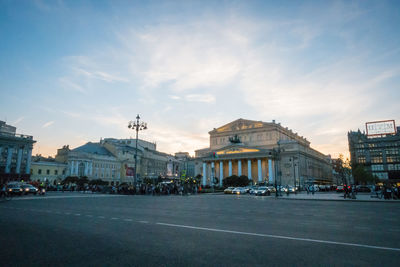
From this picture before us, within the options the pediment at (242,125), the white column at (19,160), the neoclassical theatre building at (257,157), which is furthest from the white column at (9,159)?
the pediment at (242,125)

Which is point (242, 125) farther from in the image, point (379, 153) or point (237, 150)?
point (379, 153)

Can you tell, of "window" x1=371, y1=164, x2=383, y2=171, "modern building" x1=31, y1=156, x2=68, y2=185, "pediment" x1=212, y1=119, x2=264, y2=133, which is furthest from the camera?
"window" x1=371, y1=164, x2=383, y2=171

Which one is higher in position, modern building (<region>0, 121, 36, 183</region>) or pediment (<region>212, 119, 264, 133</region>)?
pediment (<region>212, 119, 264, 133</region>)

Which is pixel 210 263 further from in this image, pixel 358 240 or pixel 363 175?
pixel 363 175

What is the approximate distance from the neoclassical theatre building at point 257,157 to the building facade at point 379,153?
2005cm

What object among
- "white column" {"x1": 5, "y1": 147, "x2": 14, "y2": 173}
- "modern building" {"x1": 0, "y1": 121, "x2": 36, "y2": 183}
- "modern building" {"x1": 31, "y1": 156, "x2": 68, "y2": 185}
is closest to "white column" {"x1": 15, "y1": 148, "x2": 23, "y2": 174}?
"modern building" {"x1": 0, "y1": 121, "x2": 36, "y2": 183}

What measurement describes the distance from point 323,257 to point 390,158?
413 feet

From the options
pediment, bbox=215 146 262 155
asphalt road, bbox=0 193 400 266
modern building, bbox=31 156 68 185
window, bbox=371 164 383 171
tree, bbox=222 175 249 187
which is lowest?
asphalt road, bbox=0 193 400 266

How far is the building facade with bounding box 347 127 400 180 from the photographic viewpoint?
106 m

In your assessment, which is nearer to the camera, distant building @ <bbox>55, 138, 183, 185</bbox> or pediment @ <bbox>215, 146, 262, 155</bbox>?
distant building @ <bbox>55, 138, 183, 185</bbox>

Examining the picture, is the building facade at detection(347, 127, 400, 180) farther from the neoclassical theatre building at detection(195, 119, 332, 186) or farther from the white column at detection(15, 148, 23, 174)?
the white column at detection(15, 148, 23, 174)

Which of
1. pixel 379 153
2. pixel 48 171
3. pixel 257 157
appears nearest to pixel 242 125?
pixel 257 157

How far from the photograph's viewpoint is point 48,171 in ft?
260

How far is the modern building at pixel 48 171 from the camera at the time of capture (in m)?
76.2
